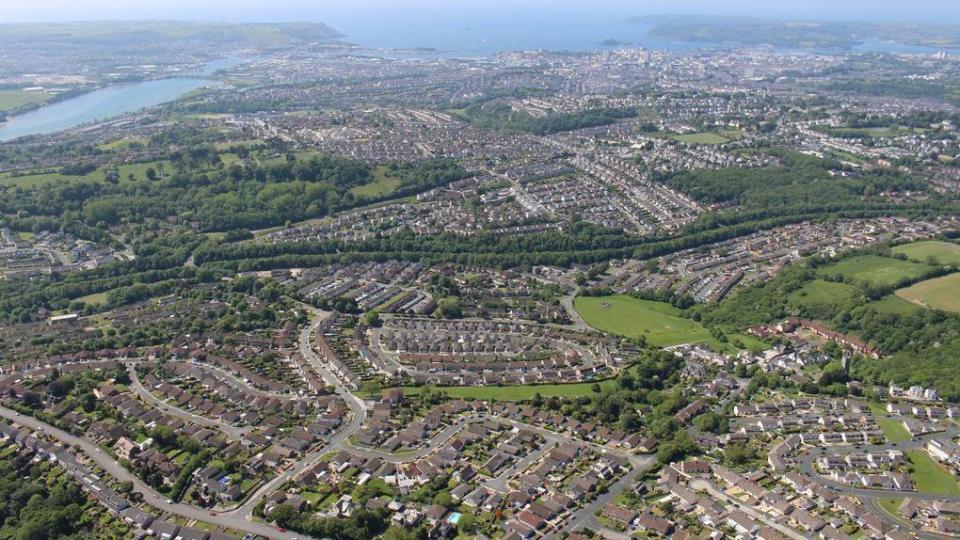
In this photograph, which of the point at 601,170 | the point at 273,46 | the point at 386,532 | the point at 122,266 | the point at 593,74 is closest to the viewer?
the point at 386,532

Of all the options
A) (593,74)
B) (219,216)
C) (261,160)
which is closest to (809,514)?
(219,216)

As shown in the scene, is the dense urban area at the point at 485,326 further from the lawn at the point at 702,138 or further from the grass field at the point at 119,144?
the grass field at the point at 119,144

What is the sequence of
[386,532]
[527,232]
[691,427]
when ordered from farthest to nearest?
[527,232] → [691,427] → [386,532]

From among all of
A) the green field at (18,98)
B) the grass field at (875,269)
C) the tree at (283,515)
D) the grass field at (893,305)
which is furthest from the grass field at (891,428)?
the green field at (18,98)

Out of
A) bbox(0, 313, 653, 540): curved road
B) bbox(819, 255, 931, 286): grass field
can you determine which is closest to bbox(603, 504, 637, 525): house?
bbox(0, 313, 653, 540): curved road

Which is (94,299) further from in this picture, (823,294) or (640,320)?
(823,294)

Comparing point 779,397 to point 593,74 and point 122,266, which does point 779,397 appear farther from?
point 593,74

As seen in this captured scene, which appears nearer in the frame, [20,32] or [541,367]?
[541,367]
